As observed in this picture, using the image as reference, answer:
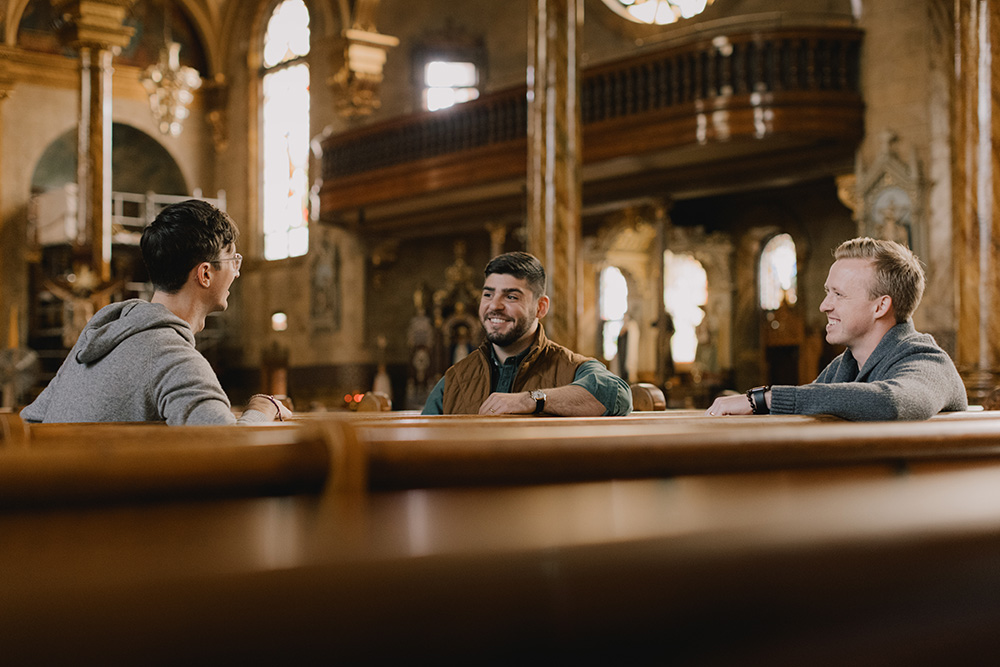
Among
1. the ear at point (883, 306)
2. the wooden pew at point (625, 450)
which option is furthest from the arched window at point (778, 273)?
the wooden pew at point (625, 450)

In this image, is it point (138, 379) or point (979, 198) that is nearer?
point (138, 379)

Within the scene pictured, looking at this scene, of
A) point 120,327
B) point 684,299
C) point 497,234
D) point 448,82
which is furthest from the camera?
point 448,82

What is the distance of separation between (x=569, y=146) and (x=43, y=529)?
7289mm

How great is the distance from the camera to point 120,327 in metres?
2.45

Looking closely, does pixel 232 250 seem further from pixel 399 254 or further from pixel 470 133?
pixel 399 254

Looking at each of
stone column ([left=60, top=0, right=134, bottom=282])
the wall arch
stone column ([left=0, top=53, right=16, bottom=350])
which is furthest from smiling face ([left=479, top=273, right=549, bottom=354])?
the wall arch

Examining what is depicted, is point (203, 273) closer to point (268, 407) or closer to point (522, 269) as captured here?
point (268, 407)

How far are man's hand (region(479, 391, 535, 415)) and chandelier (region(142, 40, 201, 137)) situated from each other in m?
14.7

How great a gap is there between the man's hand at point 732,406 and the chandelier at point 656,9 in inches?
535

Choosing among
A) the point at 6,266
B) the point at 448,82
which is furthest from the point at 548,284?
the point at 6,266

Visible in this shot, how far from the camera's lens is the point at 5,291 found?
21391 mm

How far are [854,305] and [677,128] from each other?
9221 mm

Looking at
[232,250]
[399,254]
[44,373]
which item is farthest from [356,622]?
[44,373]

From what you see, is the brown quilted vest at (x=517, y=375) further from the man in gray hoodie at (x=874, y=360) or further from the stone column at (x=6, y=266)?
the stone column at (x=6, y=266)
